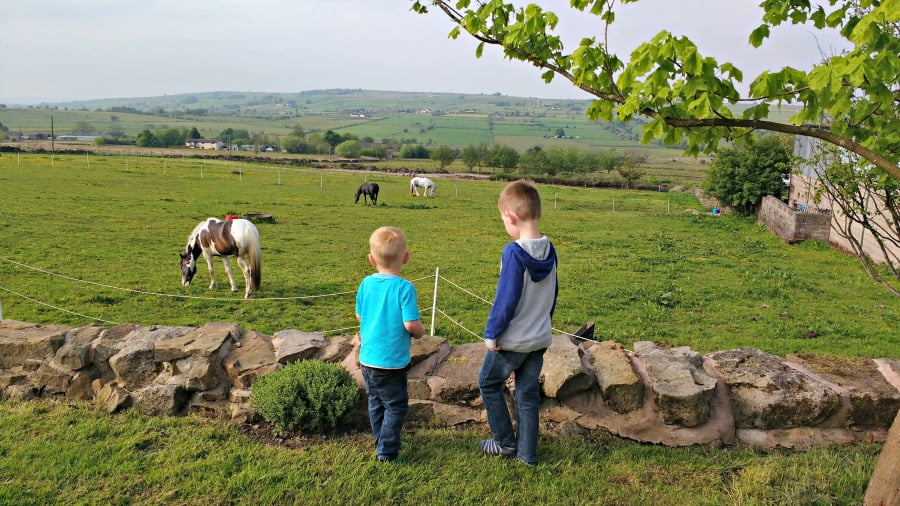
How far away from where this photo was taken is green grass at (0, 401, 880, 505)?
4043 millimetres

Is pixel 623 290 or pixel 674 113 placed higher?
pixel 674 113

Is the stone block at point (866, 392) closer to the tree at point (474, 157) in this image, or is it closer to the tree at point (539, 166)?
the tree at point (539, 166)

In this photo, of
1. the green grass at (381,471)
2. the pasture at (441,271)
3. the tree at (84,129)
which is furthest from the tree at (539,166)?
the tree at (84,129)

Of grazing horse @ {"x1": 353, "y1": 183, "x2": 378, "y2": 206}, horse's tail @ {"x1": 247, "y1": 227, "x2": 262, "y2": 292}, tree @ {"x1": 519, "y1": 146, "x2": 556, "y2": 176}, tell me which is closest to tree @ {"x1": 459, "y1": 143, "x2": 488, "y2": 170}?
tree @ {"x1": 519, "y1": 146, "x2": 556, "y2": 176}

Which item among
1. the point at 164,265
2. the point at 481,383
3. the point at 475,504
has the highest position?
the point at 481,383

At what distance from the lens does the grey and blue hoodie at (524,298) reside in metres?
4.24

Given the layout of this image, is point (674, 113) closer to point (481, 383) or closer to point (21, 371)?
point (481, 383)

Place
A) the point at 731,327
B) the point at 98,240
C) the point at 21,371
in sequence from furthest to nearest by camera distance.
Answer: the point at 98,240
the point at 731,327
the point at 21,371

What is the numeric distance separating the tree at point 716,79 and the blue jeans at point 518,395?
178 centimetres

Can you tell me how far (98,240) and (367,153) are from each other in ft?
260

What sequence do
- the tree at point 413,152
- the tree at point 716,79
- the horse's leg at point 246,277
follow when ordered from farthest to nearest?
the tree at point 413,152
the horse's leg at point 246,277
the tree at point 716,79

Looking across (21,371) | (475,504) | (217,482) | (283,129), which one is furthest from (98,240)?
(283,129)

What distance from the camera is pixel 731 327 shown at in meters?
11.7

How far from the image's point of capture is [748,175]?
33000mm
